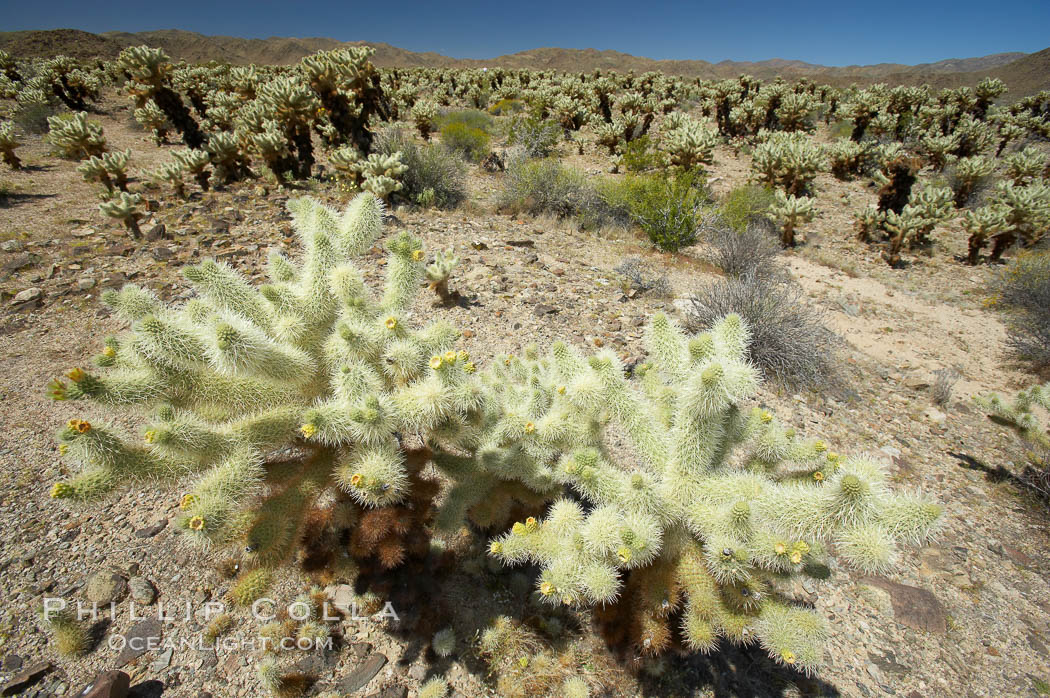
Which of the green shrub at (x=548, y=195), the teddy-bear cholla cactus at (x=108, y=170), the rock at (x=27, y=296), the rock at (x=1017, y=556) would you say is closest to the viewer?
the rock at (x=1017, y=556)

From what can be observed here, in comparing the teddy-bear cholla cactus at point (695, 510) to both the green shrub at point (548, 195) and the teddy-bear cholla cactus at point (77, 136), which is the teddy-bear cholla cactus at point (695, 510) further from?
the teddy-bear cholla cactus at point (77, 136)

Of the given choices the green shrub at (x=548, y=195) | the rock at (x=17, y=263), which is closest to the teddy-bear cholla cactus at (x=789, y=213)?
the green shrub at (x=548, y=195)

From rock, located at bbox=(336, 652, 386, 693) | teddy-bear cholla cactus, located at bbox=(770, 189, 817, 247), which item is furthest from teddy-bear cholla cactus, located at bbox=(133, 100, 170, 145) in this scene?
teddy-bear cholla cactus, located at bbox=(770, 189, 817, 247)

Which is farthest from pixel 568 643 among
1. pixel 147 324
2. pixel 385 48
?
pixel 385 48

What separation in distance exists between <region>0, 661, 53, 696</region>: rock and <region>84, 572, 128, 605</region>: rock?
324 millimetres

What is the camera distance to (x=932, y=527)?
1.59 metres

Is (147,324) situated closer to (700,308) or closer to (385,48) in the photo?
(700,308)

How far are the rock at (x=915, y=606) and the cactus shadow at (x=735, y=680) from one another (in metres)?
0.88

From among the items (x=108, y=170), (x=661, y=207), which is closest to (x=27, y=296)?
(x=108, y=170)

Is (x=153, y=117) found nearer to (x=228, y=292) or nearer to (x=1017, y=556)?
(x=228, y=292)

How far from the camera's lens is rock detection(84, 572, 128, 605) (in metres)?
2.51

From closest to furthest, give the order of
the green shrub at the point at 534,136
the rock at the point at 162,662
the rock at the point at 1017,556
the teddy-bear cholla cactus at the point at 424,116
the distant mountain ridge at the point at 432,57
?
the rock at the point at 162,662
the rock at the point at 1017,556
the green shrub at the point at 534,136
the teddy-bear cholla cactus at the point at 424,116
the distant mountain ridge at the point at 432,57

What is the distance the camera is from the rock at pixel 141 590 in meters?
2.53

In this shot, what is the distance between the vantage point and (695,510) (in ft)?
6.68
